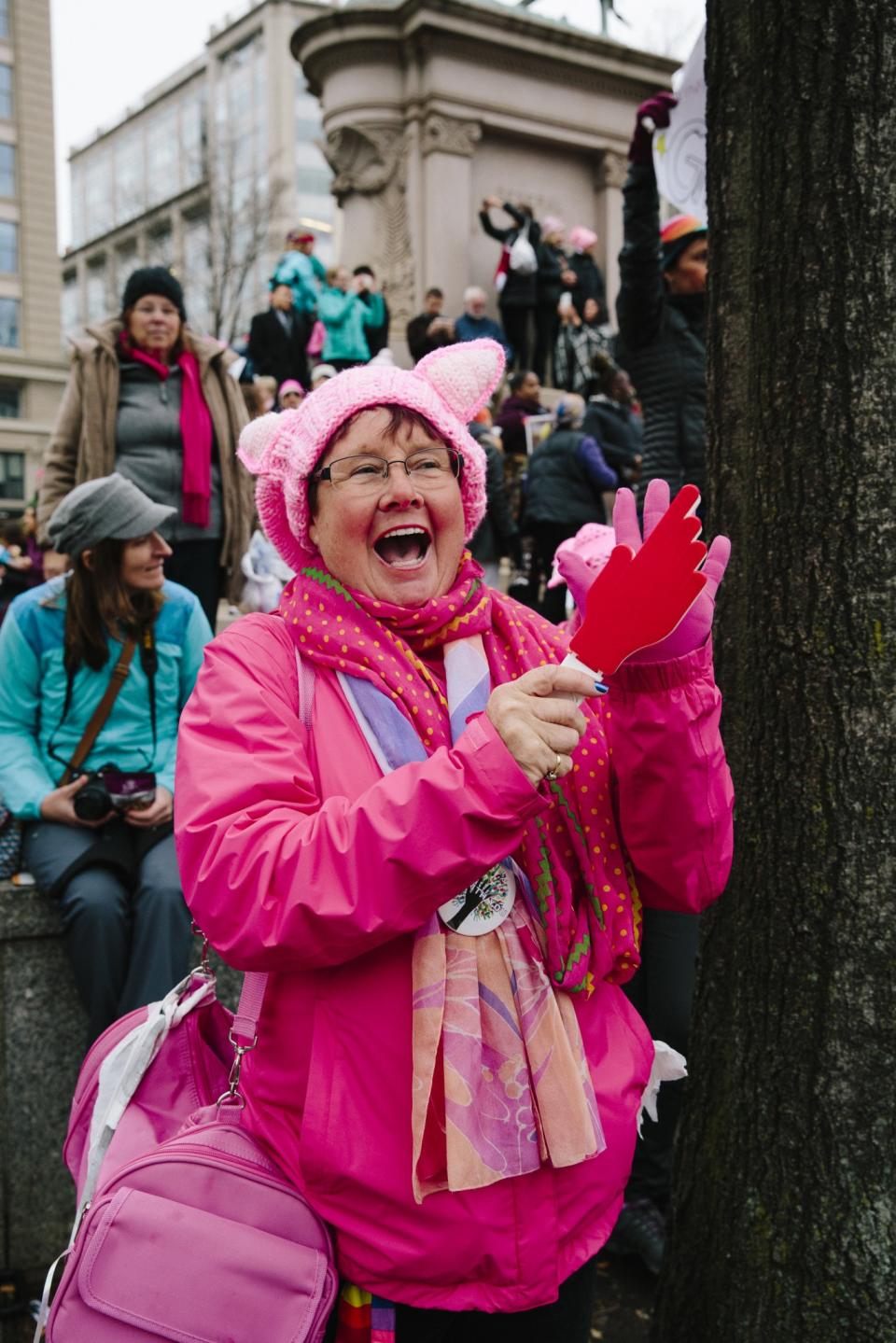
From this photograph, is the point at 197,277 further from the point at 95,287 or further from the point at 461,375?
the point at 95,287

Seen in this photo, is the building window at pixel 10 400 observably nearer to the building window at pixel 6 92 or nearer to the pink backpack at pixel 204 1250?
the building window at pixel 6 92

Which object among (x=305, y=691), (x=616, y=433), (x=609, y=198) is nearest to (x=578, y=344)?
(x=609, y=198)

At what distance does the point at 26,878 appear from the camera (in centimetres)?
336

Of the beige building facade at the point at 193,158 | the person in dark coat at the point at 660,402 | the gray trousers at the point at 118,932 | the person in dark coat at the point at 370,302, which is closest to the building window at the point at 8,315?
the beige building facade at the point at 193,158

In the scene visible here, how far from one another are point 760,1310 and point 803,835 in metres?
0.87

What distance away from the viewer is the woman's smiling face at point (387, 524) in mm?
1821

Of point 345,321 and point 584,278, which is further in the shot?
point 584,278

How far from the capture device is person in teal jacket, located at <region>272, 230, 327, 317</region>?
42.6 ft

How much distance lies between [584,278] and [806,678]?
12925 mm

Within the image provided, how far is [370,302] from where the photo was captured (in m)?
12.6

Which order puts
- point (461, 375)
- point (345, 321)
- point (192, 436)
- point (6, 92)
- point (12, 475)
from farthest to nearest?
1. point (6, 92)
2. point (12, 475)
3. point (345, 321)
4. point (192, 436)
5. point (461, 375)

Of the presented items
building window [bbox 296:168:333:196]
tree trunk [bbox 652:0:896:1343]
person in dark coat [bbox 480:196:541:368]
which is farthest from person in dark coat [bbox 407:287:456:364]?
building window [bbox 296:168:333:196]

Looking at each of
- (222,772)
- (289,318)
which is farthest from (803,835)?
(289,318)

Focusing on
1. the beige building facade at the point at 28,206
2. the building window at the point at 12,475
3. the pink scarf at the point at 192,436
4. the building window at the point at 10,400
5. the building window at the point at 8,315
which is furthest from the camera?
the building window at the point at 8,315
